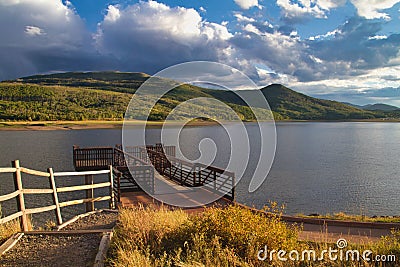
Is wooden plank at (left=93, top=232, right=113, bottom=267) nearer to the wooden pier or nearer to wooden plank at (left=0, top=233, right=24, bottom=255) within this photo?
wooden plank at (left=0, top=233, right=24, bottom=255)

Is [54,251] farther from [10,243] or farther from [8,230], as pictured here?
[8,230]

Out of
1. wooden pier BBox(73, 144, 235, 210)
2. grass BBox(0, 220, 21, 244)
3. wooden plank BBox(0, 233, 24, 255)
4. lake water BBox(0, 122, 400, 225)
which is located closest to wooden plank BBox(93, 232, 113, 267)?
wooden plank BBox(0, 233, 24, 255)

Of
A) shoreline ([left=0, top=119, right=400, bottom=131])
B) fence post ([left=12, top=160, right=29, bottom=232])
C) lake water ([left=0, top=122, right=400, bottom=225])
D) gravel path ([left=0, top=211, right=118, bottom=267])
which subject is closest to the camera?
gravel path ([left=0, top=211, right=118, bottom=267])

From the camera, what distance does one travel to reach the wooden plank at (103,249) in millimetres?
4910

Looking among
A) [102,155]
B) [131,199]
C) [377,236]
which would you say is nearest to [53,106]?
[102,155]

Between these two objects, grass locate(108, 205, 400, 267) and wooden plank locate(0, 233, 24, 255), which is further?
wooden plank locate(0, 233, 24, 255)

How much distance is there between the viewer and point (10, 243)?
608cm

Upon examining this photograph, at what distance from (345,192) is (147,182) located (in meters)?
15.8

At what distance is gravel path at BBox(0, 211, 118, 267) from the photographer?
17.1 ft

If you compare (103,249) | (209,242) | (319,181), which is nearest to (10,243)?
(103,249)

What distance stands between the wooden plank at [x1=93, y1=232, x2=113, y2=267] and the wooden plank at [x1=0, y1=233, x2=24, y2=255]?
5.15 feet

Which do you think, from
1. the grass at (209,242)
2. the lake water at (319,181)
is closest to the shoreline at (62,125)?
the lake water at (319,181)

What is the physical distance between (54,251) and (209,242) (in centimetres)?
260

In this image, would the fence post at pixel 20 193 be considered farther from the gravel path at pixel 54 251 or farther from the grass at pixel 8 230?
the gravel path at pixel 54 251
